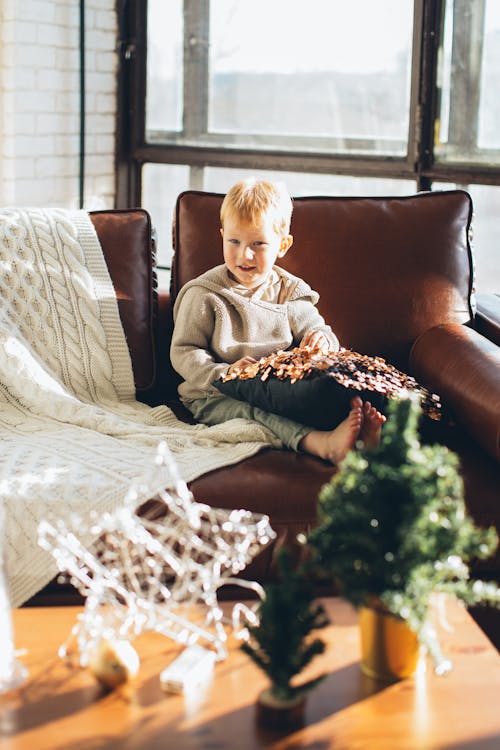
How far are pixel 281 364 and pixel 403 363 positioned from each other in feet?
1.62

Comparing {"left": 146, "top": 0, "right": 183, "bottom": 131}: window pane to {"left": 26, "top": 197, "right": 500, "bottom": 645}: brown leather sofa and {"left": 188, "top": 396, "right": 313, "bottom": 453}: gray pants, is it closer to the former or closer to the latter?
{"left": 26, "top": 197, "right": 500, "bottom": 645}: brown leather sofa

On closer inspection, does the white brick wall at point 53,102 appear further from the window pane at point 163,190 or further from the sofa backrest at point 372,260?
the sofa backrest at point 372,260

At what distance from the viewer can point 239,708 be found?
1.22m

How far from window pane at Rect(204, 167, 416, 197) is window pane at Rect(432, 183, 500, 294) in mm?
169

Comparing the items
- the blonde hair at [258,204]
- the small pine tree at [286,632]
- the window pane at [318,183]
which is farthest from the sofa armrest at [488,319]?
the small pine tree at [286,632]

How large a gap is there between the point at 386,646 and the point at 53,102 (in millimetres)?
3056

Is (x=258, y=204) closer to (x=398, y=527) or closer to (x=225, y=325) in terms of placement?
(x=225, y=325)

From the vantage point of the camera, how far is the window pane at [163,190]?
4074mm

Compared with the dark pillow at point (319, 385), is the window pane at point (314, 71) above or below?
above

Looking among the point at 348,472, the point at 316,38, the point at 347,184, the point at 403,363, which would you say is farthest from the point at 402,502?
the point at 316,38

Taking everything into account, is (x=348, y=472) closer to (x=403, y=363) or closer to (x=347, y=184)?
(x=403, y=363)

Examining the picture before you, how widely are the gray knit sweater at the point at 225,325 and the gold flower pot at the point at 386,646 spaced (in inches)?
41.8

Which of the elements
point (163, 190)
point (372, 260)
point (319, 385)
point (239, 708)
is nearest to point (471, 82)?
point (372, 260)

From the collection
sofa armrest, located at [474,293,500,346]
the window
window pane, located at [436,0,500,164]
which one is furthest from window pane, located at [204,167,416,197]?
sofa armrest, located at [474,293,500,346]
